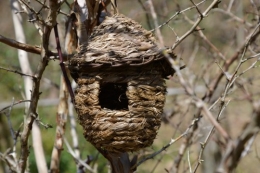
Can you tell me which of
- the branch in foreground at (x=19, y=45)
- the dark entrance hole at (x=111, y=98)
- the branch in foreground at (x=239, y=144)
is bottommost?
the branch in foreground at (x=239, y=144)

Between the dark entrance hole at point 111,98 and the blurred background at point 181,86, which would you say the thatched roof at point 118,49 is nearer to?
the dark entrance hole at point 111,98

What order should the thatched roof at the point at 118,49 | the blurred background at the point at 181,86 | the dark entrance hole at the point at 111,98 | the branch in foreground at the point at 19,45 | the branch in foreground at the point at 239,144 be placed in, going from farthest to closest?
1. the blurred background at the point at 181,86
2. the dark entrance hole at the point at 111,98
3. the branch in foreground at the point at 19,45
4. the thatched roof at the point at 118,49
5. the branch in foreground at the point at 239,144

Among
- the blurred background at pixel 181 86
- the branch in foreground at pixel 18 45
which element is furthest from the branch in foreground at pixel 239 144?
the blurred background at pixel 181 86

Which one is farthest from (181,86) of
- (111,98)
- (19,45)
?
(19,45)

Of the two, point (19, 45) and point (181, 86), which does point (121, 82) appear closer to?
point (19, 45)

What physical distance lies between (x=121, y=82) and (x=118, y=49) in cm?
14

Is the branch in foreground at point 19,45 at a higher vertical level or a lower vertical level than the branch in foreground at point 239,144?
higher

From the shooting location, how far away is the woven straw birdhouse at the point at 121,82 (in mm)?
1998

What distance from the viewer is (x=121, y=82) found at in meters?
2.03

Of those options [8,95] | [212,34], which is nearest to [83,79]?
[8,95]

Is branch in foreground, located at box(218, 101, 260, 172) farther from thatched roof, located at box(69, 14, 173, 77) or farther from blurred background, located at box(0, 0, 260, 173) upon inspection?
blurred background, located at box(0, 0, 260, 173)

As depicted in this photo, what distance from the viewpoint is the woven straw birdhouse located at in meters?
2.00

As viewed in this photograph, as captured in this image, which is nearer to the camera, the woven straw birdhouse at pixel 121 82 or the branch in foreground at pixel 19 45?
the woven straw birdhouse at pixel 121 82

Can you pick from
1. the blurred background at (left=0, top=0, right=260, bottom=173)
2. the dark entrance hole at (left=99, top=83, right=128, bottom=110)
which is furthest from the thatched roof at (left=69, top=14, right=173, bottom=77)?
the blurred background at (left=0, top=0, right=260, bottom=173)
